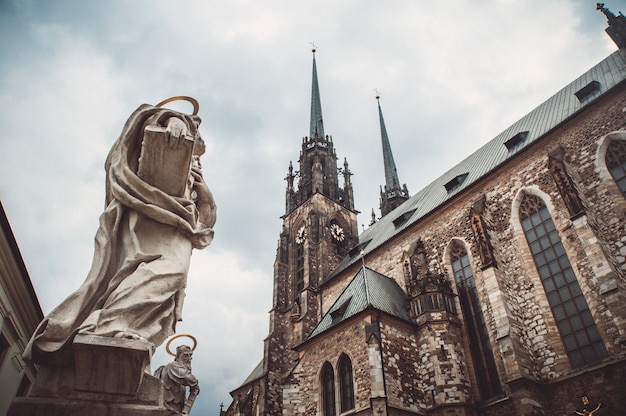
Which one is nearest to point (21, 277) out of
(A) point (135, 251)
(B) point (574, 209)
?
(A) point (135, 251)

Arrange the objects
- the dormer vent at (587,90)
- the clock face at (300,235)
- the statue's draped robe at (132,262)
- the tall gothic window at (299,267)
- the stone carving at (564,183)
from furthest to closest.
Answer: the clock face at (300,235)
the tall gothic window at (299,267)
the dormer vent at (587,90)
the stone carving at (564,183)
the statue's draped robe at (132,262)

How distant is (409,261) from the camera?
17.8 meters

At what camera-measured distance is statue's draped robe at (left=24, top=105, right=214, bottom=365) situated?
7.67 ft

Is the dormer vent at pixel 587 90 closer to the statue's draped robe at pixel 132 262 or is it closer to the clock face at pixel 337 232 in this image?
the statue's draped robe at pixel 132 262

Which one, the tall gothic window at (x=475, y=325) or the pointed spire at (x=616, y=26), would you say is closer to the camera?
the tall gothic window at (x=475, y=325)

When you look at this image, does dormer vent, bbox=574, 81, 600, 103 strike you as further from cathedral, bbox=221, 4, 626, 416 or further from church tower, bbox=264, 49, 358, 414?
church tower, bbox=264, 49, 358, 414

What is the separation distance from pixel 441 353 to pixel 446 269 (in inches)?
156

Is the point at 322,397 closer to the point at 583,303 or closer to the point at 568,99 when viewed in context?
the point at 583,303

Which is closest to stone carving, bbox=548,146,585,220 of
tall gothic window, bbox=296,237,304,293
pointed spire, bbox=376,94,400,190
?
tall gothic window, bbox=296,237,304,293

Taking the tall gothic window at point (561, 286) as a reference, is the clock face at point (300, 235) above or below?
above

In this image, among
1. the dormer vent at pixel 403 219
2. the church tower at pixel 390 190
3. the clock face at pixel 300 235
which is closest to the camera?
the dormer vent at pixel 403 219

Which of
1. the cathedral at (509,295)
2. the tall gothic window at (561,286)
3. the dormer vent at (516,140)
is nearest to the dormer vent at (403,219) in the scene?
the cathedral at (509,295)

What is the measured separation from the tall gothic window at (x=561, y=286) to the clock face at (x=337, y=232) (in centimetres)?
1497

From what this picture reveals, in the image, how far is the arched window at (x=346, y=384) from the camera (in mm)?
12852
